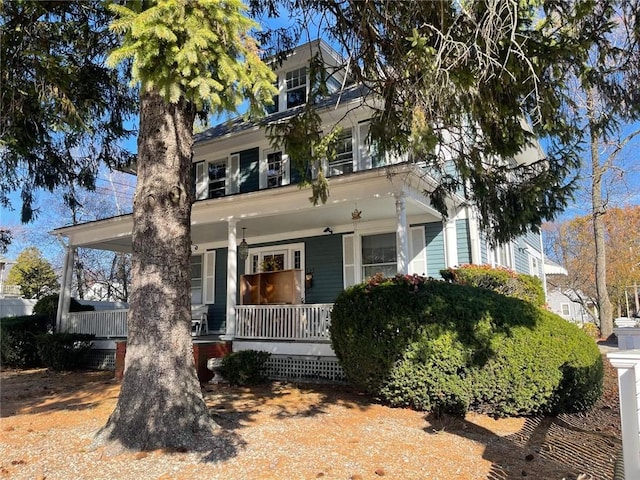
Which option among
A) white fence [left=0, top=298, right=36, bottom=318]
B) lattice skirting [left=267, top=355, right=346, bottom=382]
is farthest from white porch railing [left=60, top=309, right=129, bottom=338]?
white fence [left=0, top=298, right=36, bottom=318]

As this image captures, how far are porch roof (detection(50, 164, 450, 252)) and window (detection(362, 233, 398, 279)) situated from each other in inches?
21.1

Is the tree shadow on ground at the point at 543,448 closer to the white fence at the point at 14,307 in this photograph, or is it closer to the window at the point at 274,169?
the window at the point at 274,169

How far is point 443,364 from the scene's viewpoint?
5977mm

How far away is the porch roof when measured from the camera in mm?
8688

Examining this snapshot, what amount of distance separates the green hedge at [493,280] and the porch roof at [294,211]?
1.53 metres

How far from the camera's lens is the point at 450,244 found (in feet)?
34.9

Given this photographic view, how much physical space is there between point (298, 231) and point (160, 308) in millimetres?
8115

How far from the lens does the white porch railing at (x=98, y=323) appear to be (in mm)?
11766

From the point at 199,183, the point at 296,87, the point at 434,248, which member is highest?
the point at 296,87

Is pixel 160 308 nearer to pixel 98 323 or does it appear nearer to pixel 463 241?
pixel 463 241

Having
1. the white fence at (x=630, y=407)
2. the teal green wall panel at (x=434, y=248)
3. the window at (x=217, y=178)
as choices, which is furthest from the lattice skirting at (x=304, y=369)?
the white fence at (x=630, y=407)

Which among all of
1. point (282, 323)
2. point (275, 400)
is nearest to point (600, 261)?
point (282, 323)

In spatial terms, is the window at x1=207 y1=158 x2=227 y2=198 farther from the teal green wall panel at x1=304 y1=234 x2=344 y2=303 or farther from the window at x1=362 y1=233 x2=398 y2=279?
the window at x1=362 y1=233 x2=398 y2=279

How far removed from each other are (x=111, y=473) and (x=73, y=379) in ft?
23.6
